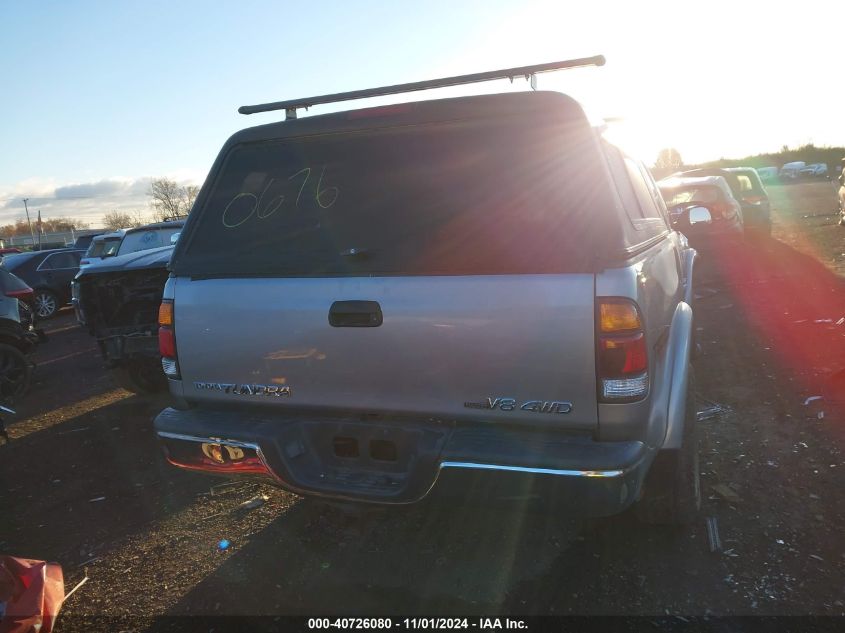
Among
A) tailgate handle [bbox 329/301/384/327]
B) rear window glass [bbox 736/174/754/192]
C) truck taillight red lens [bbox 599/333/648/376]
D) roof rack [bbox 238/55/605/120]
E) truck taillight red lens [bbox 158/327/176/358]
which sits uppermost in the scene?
roof rack [bbox 238/55/605/120]

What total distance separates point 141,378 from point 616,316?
5.85 metres

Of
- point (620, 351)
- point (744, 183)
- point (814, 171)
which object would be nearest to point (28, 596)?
point (620, 351)

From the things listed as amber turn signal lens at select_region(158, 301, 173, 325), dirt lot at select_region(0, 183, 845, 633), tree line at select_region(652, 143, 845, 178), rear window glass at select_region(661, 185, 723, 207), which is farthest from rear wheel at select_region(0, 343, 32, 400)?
tree line at select_region(652, 143, 845, 178)

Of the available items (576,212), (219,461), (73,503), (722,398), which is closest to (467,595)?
(219,461)

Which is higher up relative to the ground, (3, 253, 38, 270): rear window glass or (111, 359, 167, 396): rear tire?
(3, 253, 38, 270): rear window glass

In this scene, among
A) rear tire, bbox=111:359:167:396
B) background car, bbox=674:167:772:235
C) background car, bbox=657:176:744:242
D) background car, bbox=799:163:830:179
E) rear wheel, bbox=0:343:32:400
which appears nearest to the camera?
rear tire, bbox=111:359:167:396

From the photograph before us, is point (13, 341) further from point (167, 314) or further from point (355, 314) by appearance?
point (355, 314)

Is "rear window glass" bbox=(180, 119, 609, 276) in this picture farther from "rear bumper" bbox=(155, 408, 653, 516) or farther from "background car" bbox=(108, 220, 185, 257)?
"background car" bbox=(108, 220, 185, 257)

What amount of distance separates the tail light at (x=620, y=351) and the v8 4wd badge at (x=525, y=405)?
0.15 meters

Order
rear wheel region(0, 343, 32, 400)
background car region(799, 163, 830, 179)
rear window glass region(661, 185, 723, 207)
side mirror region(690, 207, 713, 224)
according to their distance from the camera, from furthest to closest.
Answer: background car region(799, 163, 830, 179) → rear window glass region(661, 185, 723, 207) → rear wheel region(0, 343, 32, 400) → side mirror region(690, 207, 713, 224)

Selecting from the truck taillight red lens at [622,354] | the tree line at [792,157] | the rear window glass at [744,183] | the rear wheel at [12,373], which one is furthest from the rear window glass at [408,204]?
the tree line at [792,157]

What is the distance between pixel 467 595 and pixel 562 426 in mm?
1040

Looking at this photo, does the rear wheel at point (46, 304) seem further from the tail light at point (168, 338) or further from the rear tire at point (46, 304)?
the tail light at point (168, 338)

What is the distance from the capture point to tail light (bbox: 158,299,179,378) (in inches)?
112
